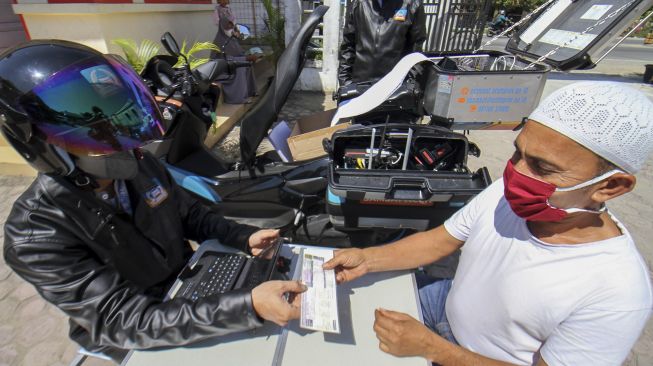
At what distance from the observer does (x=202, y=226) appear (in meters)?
1.65

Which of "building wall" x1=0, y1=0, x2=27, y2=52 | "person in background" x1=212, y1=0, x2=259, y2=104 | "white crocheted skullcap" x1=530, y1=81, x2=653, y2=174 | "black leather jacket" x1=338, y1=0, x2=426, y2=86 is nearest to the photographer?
"white crocheted skullcap" x1=530, y1=81, x2=653, y2=174

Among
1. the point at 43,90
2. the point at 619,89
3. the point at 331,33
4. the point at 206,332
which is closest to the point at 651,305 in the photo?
the point at 619,89

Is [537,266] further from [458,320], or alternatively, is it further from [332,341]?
[332,341]

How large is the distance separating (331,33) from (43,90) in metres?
Result: 6.56

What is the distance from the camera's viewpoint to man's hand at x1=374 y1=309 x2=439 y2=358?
1.07m

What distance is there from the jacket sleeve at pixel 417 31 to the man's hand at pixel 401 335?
11.4 feet

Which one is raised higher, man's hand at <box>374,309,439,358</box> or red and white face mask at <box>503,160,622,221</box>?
red and white face mask at <box>503,160,622,221</box>

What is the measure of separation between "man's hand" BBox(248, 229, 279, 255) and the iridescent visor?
62 centimetres

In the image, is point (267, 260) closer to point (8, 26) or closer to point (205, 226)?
point (205, 226)

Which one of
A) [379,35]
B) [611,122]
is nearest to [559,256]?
[611,122]

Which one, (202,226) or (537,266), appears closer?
(537,266)

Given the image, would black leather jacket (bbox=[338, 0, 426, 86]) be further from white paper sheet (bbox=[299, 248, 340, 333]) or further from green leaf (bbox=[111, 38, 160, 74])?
white paper sheet (bbox=[299, 248, 340, 333])

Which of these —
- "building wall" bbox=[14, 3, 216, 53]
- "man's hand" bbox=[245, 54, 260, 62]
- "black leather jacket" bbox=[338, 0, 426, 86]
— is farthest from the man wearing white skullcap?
"man's hand" bbox=[245, 54, 260, 62]

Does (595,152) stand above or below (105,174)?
above
